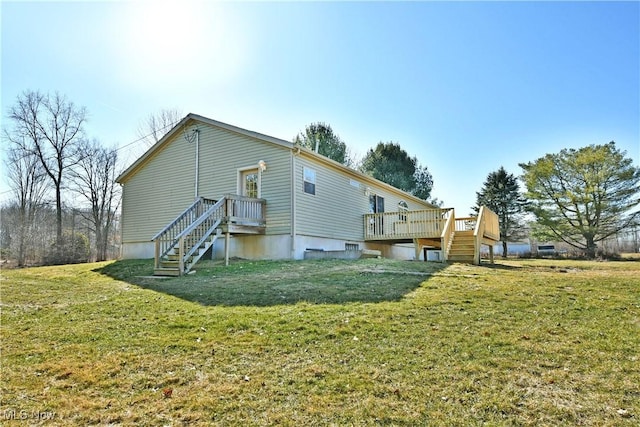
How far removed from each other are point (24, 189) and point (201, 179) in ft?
58.9

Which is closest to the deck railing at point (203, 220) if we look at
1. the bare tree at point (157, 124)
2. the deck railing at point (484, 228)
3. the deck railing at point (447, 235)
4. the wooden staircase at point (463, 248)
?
the deck railing at point (447, 235)

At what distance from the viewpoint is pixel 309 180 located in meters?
12.9

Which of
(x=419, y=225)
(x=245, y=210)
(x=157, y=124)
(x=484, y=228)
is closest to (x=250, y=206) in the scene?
(x=245, y=210)

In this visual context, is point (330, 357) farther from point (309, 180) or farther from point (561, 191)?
point (561, 191)

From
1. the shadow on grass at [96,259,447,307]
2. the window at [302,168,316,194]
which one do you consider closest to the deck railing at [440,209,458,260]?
the shadow on grass at [96,259,447,307]

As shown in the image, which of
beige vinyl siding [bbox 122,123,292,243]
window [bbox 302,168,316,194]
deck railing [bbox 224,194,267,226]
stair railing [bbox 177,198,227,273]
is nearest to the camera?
stair railing [bbox 177,198,227,273]

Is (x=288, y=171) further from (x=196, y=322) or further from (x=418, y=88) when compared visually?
(x=196, y=322)

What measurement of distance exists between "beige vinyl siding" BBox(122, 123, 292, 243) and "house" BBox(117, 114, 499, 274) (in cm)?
4

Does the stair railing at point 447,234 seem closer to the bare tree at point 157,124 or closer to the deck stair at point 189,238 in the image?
the deck stair at point 189,238

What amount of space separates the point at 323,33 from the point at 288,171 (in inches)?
168

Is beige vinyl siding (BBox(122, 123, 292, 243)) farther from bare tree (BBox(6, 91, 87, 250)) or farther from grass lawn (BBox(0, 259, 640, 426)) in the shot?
bare tree (BBox(6, 91, 87, 250))

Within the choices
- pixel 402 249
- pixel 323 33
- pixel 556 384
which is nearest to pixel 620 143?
pixel 402 249

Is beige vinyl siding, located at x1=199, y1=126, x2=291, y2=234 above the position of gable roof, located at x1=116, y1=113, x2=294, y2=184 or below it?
below

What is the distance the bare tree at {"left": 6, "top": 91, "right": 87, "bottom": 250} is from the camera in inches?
867
